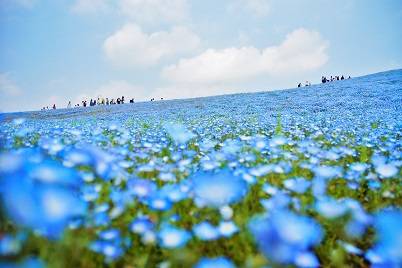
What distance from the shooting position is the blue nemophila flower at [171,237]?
1.89 m

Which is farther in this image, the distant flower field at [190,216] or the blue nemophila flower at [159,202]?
the blue nemophila flower at [159,202]

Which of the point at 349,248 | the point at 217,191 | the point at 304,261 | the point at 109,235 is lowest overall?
the point at 349,248

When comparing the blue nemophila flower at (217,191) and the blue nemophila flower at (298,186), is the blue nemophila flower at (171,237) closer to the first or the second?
the blue nemophila flower at (217,191)

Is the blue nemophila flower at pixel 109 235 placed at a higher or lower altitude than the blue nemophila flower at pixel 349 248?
higher

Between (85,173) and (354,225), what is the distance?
190 cm

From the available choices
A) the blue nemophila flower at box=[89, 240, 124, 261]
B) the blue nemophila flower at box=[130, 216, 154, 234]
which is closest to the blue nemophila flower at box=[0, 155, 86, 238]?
the blue nemophila flower at box=[89, 240, 124, 261]

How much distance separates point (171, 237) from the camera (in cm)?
196

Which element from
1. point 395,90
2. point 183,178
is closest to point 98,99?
point 395,90

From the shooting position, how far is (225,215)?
2.27 metres

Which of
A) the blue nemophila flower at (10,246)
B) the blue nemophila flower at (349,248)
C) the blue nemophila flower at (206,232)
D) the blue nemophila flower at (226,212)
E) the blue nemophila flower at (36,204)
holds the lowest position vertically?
the blue nemophila flower at (349,248)

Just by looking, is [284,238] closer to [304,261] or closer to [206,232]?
[304,261]

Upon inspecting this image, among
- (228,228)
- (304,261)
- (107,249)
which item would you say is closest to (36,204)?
(107,249)

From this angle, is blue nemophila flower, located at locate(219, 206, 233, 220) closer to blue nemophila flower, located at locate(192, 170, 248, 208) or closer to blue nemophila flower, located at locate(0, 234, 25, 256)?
blue nemophila flower, located at locate(192, 170, 248, 208)

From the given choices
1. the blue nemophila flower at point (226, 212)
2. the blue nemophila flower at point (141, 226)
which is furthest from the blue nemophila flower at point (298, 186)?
the blue nemophila flower at point (141, 226)
